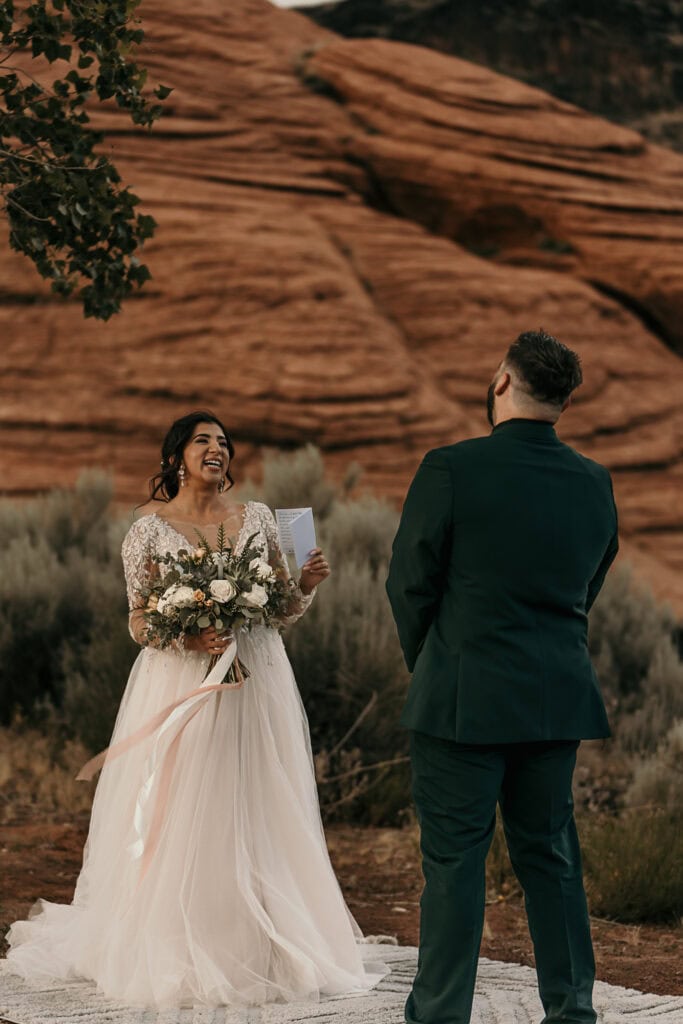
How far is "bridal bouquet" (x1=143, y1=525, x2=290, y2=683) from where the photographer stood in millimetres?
4949

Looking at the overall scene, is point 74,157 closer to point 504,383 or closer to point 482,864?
point 504,383

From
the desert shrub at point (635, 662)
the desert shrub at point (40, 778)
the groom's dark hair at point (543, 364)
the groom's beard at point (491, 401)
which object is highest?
the groom's dark hair at point (543, 364)

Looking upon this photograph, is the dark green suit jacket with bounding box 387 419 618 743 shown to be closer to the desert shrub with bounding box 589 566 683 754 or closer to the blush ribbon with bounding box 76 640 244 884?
the blush ribbon with bounding box 76 640 244 884

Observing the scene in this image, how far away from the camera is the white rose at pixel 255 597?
501 cm

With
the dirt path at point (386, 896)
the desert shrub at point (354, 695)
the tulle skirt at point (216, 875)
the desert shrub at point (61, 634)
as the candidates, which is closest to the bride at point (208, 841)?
the tulle skirt at point (216, 875)

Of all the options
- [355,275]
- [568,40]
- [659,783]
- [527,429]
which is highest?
[568,40]

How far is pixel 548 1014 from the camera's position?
3994mm

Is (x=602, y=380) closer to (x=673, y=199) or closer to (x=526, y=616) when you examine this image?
(x=673, y=199)

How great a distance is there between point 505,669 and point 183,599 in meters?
1.59

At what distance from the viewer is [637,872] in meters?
6.46

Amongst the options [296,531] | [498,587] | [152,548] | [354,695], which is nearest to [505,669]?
[498,587]

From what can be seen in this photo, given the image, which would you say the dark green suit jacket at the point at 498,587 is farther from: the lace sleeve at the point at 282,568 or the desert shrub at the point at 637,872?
the desert shrub at the point at 637,872

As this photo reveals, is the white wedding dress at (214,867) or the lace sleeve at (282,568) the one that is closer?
the white wedding dress at (214,867)

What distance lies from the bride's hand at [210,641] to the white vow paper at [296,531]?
42cm
